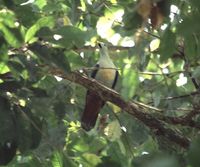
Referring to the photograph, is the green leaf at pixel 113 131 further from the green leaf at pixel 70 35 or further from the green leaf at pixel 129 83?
the green leaf at pixel 129 83

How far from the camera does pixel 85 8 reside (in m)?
→ 2.69

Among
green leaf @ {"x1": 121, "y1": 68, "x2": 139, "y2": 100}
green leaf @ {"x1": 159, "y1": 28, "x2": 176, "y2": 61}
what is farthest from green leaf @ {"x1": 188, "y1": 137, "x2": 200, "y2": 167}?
green leaf @ {"x1": 159, "y1": 28, "x2": 176, "y2": 61}

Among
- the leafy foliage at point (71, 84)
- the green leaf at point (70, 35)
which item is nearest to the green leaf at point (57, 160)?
the leafy foliage at point (71, 84)

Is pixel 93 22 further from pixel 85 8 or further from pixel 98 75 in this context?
pixel 98 75

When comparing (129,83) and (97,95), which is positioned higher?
(129,83)

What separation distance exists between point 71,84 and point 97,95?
6.5 inches

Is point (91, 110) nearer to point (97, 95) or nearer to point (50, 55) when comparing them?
point (97, 95)

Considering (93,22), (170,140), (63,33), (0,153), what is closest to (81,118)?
(93,22)

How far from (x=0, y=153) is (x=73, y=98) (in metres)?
0.94

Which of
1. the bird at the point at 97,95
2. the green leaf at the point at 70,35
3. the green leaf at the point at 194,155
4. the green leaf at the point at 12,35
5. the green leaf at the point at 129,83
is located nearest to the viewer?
the green leaf at the point at 194,155

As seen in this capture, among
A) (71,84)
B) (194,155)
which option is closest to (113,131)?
(71,84)

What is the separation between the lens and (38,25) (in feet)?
5.01

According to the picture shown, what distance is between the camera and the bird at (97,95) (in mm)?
2895

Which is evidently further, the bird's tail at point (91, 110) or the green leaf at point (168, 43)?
the bird's tail at point (91, 110)
